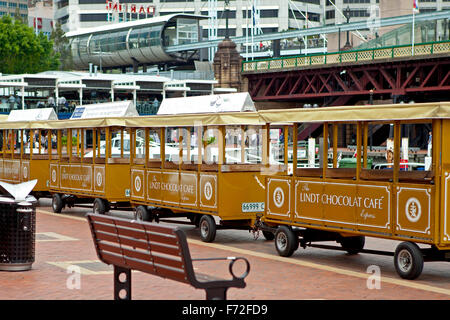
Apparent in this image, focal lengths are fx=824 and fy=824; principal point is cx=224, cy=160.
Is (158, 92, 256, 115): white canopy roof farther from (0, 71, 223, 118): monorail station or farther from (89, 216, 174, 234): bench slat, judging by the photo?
(0, 71, 223, 118): monorail station

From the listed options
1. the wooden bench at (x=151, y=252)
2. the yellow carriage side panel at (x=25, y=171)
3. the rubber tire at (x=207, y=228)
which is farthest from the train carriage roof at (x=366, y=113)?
the yellow carriage side panel at (x=25, y=171)

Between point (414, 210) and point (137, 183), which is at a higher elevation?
point (137, 183)

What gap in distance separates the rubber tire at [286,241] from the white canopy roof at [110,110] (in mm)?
7541

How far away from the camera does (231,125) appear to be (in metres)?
16.6

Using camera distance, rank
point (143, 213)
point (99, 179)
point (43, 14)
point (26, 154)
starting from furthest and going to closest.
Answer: point (43, 14) < point (26, 154) < point (99, 179) < point (143, 213)

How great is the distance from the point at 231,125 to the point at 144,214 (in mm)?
3451

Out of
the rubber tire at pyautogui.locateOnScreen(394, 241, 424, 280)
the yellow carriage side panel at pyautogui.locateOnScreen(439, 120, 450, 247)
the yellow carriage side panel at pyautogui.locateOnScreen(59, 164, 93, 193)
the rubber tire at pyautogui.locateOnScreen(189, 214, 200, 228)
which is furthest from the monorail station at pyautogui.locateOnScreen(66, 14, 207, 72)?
the yellow carriage side panel at pyautogui.locateOnScreen(439, 120, 450, 247)

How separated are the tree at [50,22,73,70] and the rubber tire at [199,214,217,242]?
110 meters

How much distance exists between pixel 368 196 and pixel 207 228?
453 cm

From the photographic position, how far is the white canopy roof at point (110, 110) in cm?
2167

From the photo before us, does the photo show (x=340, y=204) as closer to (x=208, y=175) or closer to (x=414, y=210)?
(x=414, y=210)

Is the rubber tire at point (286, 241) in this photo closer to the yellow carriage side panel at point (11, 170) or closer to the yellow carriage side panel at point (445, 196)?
the yellow carriage side panel at point (445, 196)

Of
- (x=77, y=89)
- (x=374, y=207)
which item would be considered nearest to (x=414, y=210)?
(x=374, y=207)

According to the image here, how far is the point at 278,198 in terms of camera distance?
14711mm
